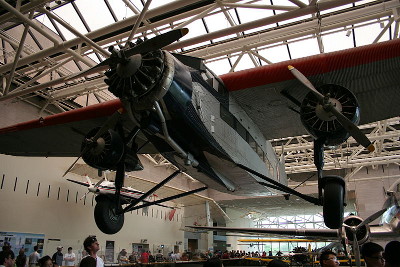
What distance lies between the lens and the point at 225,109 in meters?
5.80

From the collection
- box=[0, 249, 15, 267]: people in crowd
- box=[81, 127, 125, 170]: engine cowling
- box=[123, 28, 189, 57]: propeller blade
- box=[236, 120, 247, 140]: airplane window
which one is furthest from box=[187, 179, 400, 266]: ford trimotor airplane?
box=[123, 28, 189, 57]: propeller blade

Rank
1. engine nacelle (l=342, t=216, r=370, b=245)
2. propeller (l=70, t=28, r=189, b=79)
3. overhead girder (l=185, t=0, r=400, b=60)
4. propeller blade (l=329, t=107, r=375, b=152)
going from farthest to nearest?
engine nacelle (l=342, t=216, r=370, b=245) → overhead girder (l=185, t=0, r=400, b=60) → propeller blade (l=329, t=107, r=375, b=152) → propeller (l=70, t=28, r=189, b=79)

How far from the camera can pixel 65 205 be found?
54.5 ft

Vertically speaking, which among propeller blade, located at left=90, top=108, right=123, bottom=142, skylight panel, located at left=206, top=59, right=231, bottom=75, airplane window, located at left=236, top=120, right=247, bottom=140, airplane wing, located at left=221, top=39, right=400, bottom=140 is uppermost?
skylight panel, located at left=206, top=59, right=231, bottom=75

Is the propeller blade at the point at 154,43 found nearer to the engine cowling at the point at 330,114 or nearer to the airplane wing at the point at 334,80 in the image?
the airplane wing at the point at 334,80

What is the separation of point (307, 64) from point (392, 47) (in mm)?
1252

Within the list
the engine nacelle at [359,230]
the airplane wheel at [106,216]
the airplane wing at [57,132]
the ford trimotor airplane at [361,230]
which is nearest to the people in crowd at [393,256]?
the airplane wheel at [106,216]

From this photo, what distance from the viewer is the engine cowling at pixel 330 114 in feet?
16.8

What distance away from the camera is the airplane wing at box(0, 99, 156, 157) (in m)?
6.72

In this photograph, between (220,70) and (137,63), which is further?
(220,70)

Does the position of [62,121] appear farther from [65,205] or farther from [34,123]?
[65,205]

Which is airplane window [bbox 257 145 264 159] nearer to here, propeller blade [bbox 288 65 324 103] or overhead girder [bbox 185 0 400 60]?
propeller blade [bbox 288 65 324 103]

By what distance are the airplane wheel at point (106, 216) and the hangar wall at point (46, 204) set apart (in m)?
9.86

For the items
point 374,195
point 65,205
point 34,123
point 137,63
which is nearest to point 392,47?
point 137,63
